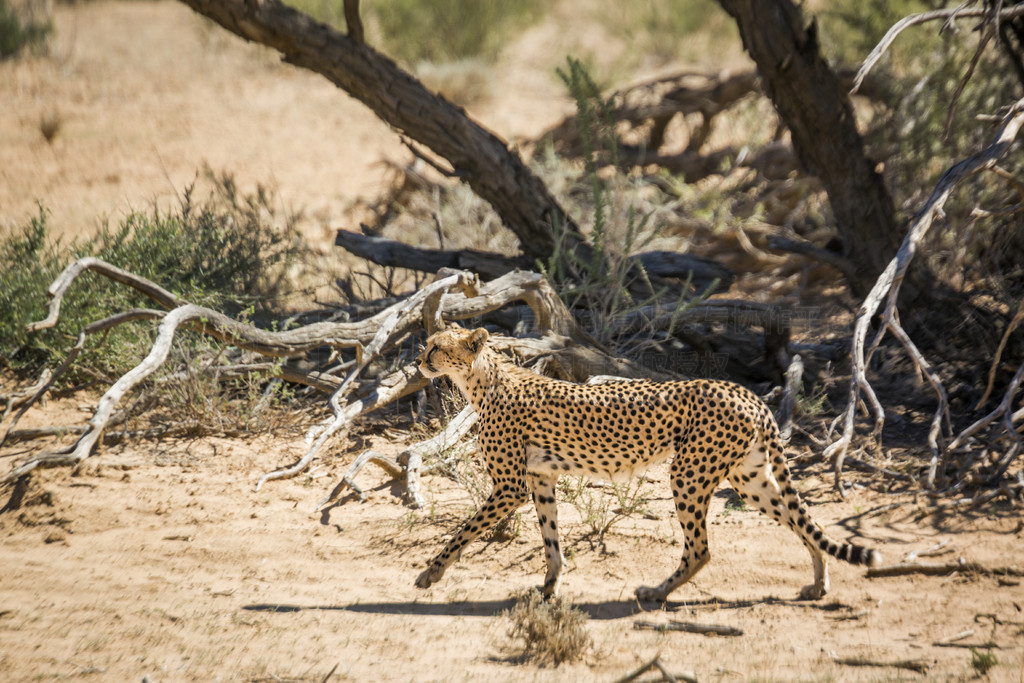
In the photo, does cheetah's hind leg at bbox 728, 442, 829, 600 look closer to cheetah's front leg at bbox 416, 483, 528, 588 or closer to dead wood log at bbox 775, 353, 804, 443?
cheetah's front leg at bbox 416, 483, 528, 588

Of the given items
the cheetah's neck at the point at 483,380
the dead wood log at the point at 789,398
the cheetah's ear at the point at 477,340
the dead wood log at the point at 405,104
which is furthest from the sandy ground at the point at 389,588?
the dead wood log at the point at 405,104

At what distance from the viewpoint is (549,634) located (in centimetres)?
355

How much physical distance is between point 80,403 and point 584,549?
4.13 metres

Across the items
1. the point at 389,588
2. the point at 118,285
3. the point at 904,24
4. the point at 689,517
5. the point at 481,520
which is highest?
the point at 904,24

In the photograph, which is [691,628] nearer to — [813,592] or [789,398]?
[813,592]

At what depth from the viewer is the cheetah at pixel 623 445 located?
153 inches

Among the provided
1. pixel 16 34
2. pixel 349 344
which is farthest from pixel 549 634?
pixel 16 34

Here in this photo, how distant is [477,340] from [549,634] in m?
1.47

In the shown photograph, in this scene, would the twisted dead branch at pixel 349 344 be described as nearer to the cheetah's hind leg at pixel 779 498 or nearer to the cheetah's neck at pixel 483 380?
the cheetah's neck at pixel 483 380

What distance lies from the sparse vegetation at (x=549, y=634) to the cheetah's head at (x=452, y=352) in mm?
1219

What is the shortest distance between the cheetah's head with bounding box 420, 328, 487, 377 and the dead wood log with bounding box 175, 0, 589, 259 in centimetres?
244

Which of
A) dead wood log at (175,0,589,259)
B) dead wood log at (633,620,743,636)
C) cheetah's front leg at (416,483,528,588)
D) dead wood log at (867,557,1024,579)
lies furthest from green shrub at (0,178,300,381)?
dead wood log at (867,557,1024,579)

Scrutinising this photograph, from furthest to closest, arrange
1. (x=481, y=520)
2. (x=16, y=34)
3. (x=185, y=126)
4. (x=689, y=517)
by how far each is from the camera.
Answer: (x=16, y=34) < (x=185, y=126) < (x=481, y=520) < (x=689, y=517)

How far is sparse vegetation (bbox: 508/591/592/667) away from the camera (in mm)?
3531
